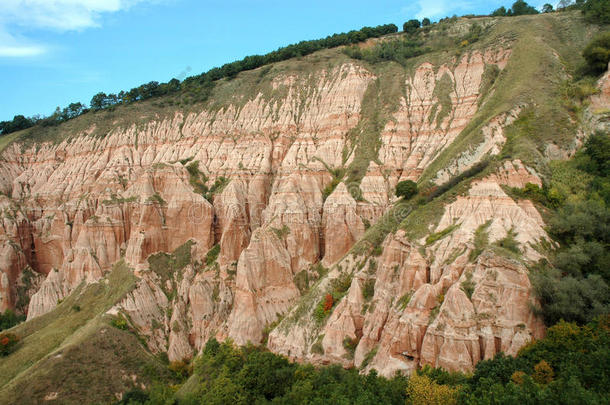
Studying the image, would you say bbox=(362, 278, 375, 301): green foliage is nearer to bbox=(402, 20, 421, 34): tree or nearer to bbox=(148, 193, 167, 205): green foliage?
bbox=(148, 193, 167, 205): green foliage

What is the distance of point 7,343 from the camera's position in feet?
129

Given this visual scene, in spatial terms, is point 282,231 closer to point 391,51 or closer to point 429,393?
point 429,393

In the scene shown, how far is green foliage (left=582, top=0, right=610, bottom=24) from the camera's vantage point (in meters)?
47.8

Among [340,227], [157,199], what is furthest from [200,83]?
[340,227]

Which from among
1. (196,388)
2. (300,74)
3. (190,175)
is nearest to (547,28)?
(300,74)

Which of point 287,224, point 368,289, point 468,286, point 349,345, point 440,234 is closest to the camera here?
point 468,286

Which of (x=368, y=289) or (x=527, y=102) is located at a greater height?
(x=527, y=102)

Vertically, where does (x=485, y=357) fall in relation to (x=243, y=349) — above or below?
above

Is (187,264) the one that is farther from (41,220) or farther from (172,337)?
(41,220)

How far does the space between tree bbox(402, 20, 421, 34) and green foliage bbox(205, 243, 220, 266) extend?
52.0m

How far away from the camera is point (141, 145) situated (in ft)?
218

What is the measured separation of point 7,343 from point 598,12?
7718cm

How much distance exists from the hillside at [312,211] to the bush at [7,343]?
1.14 m

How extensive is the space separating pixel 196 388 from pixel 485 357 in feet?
67.2
